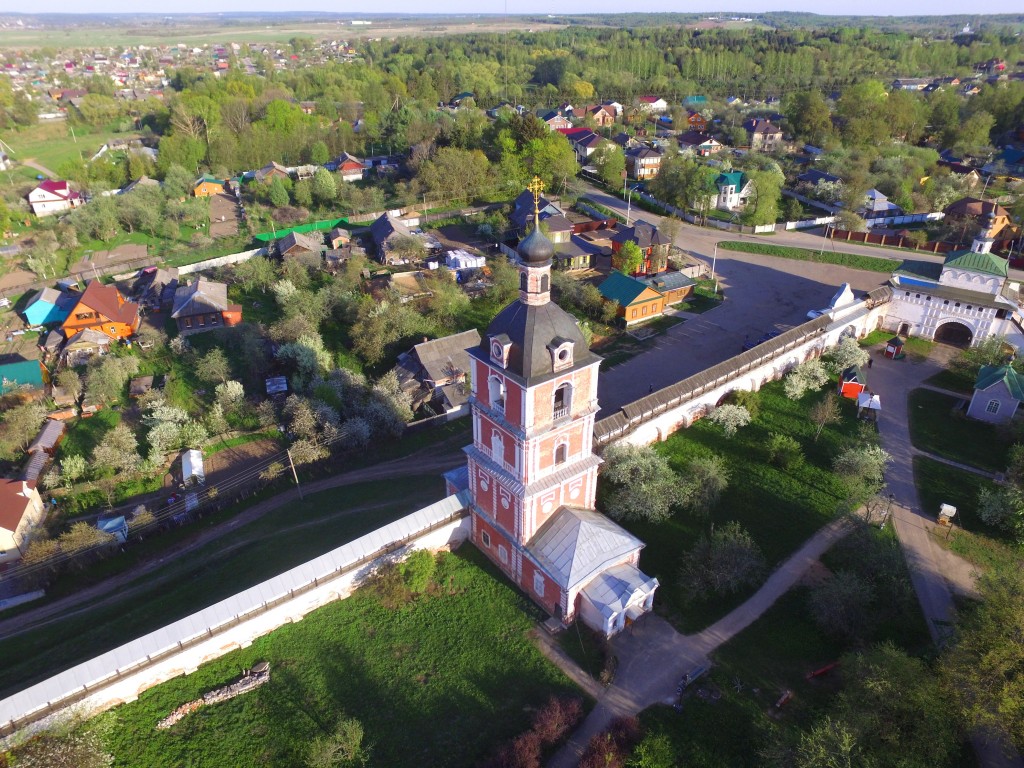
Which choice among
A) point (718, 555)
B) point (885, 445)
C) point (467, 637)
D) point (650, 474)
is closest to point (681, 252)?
point (885, 445)

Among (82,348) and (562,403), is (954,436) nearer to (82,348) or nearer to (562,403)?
(562,403)

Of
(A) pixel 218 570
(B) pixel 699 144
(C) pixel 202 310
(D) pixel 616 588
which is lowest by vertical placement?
(A) pixel 218 570

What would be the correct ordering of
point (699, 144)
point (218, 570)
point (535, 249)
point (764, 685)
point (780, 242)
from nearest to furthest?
point (535, 249) < point (764, 685) < point (218, 570) < point (780, 242) < point (699, 144)

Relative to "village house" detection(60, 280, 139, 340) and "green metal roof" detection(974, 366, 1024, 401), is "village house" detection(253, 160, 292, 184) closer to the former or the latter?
"village house" detection(60, 280, 139, 340)

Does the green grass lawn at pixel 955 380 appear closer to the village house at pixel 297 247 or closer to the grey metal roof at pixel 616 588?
the grey metal roof at pixel 616 588

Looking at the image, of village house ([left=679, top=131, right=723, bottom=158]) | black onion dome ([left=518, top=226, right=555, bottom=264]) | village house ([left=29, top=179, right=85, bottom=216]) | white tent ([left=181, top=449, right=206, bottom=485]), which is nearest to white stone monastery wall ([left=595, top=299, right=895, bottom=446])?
black onion dome ([left=518, top=226, right=555, bottom=264])

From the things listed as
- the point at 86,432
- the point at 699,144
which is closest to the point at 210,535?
the point at 86,432

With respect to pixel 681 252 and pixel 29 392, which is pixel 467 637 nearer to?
pixel 29 392

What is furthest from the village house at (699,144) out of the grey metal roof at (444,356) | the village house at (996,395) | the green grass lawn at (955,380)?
the grey metal roof at (444,356)
